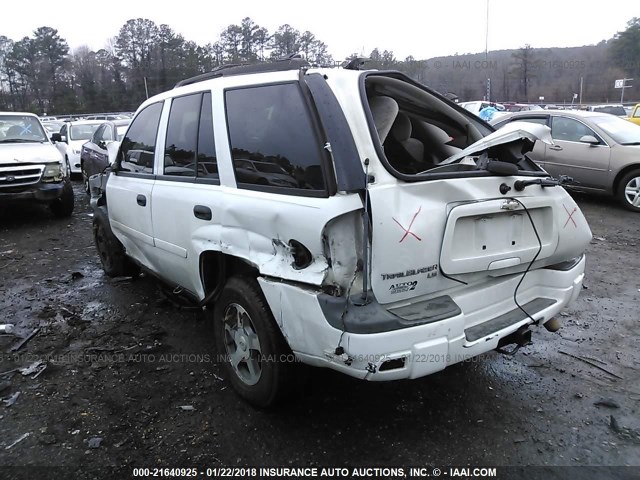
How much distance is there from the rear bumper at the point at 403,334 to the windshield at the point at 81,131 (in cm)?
1330

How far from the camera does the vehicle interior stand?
3273 millimetres

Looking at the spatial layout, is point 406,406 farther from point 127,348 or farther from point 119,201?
point 119,201

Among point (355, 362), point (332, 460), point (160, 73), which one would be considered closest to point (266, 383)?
point (332, 460)

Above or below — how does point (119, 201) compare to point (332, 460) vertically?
above

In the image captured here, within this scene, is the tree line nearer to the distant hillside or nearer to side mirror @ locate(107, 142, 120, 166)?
the distant hillside

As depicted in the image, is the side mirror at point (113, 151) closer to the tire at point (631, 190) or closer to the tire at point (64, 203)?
the tire at point (64, 203)

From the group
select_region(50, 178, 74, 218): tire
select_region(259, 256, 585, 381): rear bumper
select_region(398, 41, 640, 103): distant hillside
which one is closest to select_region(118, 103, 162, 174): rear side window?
select_region(259, 256, 585, 381): rear bumper

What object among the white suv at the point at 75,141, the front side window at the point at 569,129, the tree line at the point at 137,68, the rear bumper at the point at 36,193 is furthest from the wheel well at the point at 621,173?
the tree line at the point at 137,68

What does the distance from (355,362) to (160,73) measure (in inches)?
2004

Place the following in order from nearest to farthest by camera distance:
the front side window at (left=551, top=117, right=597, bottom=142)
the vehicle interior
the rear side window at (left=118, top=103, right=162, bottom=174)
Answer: the vehicle interior < the rear side window at (left=118, top=103, right=162, bottom=174) < the front side window at (left=551, top=117, right=597, bottom=142)

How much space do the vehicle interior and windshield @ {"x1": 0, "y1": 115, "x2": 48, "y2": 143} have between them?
8175 mm

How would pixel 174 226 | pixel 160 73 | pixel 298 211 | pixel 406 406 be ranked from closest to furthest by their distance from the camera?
1. pixel 298 211
2. pixel 406 406
3. pixel 174 226
4. pixel 160 73

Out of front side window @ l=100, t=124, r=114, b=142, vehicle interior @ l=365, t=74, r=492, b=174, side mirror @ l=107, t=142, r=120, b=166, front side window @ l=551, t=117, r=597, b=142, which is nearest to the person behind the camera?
vehicle interior @ l=365, t=74, r=492, b=174

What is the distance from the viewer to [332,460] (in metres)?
2.49
